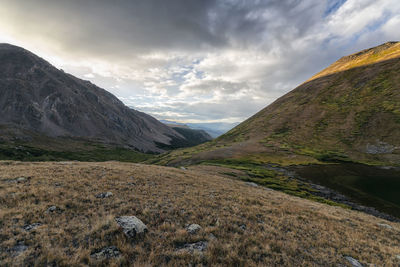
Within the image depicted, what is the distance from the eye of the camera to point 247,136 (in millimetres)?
137125

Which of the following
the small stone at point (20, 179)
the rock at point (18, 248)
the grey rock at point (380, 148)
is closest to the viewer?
the rock at point (18, 248)

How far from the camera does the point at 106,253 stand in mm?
7016

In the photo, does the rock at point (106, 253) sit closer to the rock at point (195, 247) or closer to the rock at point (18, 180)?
the rock at point (195, 247)

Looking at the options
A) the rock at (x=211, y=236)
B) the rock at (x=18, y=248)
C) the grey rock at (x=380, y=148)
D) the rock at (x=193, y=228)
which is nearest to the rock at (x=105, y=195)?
the rock at (x=18, y=248)

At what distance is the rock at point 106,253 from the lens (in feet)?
22.1

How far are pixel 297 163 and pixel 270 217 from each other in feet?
238

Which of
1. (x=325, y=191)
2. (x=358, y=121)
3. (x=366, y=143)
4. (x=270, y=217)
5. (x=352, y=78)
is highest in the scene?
(x=352, y=78)

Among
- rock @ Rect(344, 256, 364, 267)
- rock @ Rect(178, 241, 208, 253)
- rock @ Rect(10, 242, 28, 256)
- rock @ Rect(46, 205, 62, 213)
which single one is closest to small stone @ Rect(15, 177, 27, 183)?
rock @ Rect(46, 205, 62, 213)

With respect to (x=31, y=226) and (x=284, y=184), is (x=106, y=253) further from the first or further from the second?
(x=284, y=184)

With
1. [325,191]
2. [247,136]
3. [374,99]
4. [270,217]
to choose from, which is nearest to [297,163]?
[325,191]

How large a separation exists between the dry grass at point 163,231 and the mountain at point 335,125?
63.9 m

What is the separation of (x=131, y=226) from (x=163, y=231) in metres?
1.87

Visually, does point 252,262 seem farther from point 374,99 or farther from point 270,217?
point 374,99

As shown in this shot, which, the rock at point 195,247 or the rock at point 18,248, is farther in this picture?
the rock at point 195,247
